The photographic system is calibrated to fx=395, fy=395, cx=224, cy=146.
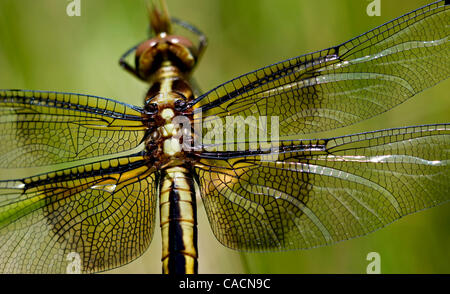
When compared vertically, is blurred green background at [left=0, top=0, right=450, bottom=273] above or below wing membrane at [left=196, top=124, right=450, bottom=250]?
above

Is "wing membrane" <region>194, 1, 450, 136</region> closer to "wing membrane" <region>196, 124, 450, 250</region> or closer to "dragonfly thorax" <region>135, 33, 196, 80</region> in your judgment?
"wing membrane" <region>196, 124, 450, 250</region>

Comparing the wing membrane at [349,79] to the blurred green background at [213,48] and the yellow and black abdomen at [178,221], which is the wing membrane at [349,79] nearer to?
the yellow and black abdomen at [178,221]

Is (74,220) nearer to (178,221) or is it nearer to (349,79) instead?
(178,221)

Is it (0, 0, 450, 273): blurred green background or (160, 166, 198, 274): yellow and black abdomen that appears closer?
(160, 166, 198, 274): yellow and black abdomen

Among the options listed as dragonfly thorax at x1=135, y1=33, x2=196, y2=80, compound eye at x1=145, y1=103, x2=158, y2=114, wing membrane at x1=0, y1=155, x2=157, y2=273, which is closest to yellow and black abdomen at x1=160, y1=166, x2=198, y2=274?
wing membrane at x1=0, y1=155, x2=157, y2=273

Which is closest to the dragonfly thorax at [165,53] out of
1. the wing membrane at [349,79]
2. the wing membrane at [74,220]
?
the wing membrane at [349,79]

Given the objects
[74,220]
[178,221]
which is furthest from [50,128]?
[178,221]

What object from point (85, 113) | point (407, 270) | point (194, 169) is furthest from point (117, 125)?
point (407, 270)
